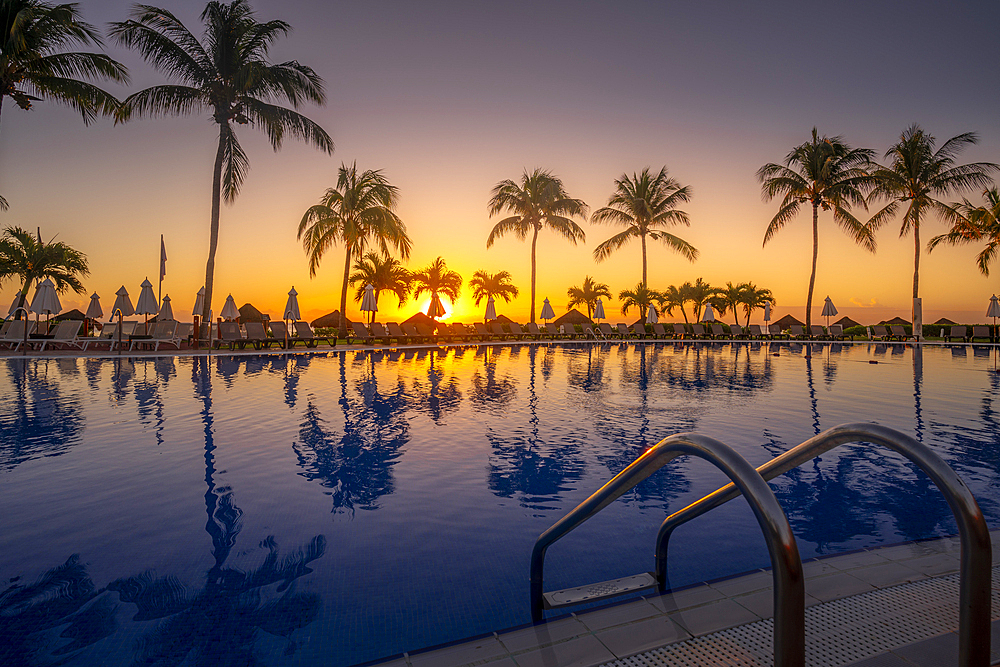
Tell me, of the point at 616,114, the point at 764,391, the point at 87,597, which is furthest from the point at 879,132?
the point at 87,597

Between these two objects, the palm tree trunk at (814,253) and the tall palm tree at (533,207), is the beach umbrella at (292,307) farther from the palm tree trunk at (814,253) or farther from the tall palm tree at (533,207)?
the palm tree trunk at (814,253)

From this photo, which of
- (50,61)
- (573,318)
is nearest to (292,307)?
(50,61)

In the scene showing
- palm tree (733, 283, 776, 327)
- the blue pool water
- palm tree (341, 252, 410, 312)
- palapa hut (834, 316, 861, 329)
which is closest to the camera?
the blue pool water

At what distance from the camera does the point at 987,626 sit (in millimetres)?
1375

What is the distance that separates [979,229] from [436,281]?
36243 mm

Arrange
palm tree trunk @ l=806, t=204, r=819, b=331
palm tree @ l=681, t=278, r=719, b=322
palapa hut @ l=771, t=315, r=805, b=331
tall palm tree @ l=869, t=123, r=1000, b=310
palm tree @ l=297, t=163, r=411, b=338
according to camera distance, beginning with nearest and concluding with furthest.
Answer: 1. palm tree @ l=297, t=163, r=411, b=338
2. tall palm tree @ l=869, t=123, r=1000, b=310
3. palm tree trunk @ l=806, t=204, r=819, b=331
4. palapa hut @ l=771, t=315, r=805, b=331
5. palm tree @ l=681, t=278, r=719, b=322

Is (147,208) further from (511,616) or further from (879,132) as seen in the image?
(879,132)

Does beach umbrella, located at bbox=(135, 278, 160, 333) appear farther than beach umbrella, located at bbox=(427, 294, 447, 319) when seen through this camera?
No

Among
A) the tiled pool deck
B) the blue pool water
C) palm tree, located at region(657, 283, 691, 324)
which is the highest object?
palm tree, located at region(657, 283, 691, 324)

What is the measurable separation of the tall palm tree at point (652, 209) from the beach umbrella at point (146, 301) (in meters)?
28.5

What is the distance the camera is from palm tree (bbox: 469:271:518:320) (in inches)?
1635

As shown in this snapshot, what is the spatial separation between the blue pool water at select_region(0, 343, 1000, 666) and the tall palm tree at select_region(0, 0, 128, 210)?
13.0m

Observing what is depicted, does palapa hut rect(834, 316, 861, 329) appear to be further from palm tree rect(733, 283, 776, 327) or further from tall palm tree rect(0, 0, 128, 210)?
tall palm tree rect(0, 0, 128, 210)

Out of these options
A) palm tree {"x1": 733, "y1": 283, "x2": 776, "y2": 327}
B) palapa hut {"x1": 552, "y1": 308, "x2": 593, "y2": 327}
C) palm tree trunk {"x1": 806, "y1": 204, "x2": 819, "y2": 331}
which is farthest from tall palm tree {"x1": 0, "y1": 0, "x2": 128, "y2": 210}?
palm tree {"x1": 733, "y1": 283, "x2": 776, "y2": 327}
